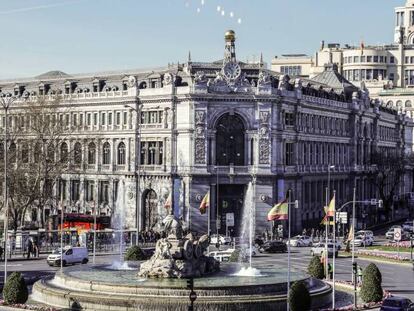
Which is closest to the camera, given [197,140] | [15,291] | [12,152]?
[15,291]

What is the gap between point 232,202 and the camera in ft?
348

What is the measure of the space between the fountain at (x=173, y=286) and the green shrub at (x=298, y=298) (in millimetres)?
2001

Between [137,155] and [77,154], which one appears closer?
[137,155]

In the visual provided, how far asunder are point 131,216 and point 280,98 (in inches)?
846

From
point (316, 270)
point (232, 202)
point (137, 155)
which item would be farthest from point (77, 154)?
point (316, 270)

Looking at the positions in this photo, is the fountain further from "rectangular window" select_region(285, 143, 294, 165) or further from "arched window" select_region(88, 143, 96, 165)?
"arched window" select_region(88, 143, 96, 165)

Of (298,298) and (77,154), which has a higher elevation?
(77,154)

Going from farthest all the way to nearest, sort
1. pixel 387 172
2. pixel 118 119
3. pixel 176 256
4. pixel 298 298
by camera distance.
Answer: pixel 387 172, pixel 118 119, pixel 176 256, pixel 298 298

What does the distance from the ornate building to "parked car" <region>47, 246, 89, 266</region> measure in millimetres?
29439

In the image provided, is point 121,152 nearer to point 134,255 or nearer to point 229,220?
point 229,220

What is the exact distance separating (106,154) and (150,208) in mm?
9869

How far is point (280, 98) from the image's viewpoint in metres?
107

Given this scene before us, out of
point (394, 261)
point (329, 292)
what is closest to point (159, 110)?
point (394, 261)

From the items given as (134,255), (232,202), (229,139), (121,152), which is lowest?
(134,255)
